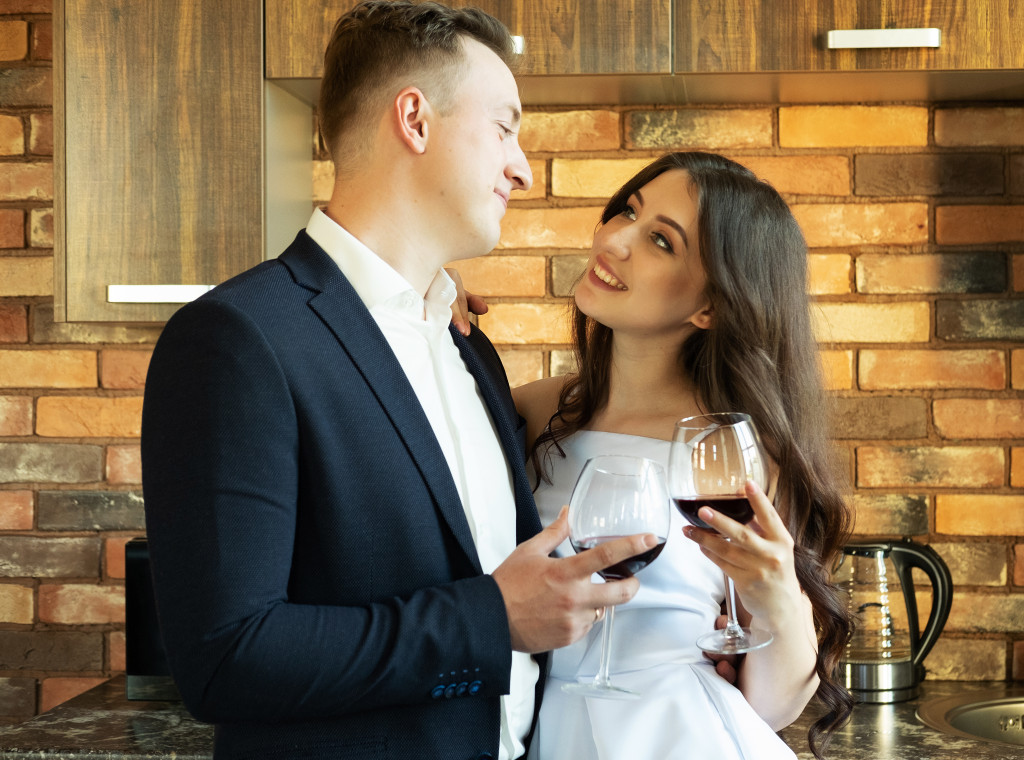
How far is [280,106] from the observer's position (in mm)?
2047

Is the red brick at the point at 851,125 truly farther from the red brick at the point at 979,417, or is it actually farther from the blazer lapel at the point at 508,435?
the blazer lapel at the point at 508,435

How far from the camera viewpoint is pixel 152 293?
194 centimetres

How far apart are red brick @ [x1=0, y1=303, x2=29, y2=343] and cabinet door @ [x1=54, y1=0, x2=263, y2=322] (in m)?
0.47

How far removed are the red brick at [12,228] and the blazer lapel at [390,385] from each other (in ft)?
4.75

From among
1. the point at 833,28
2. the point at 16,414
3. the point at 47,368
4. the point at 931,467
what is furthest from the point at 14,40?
the point at 931,467

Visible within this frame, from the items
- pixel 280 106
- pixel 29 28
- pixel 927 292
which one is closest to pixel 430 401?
pixel 280 106

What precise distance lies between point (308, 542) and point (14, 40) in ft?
5.91

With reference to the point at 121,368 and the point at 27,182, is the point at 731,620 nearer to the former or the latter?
the point at 121,368

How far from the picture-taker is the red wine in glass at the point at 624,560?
1.07 m

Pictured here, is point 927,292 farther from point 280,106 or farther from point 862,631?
point 280,106

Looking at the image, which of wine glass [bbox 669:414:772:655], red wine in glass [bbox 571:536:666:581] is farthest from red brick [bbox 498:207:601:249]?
red wine in glass [bbox 571:536:666:581]

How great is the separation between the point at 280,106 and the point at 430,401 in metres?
1.00

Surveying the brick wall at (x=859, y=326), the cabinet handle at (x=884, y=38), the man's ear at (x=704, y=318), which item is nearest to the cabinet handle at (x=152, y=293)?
the brick wall at (x=859, y=326)

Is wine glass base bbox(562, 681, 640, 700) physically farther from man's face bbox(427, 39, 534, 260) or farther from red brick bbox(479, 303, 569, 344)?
red brick bbox(479, 303, 569, 344)
